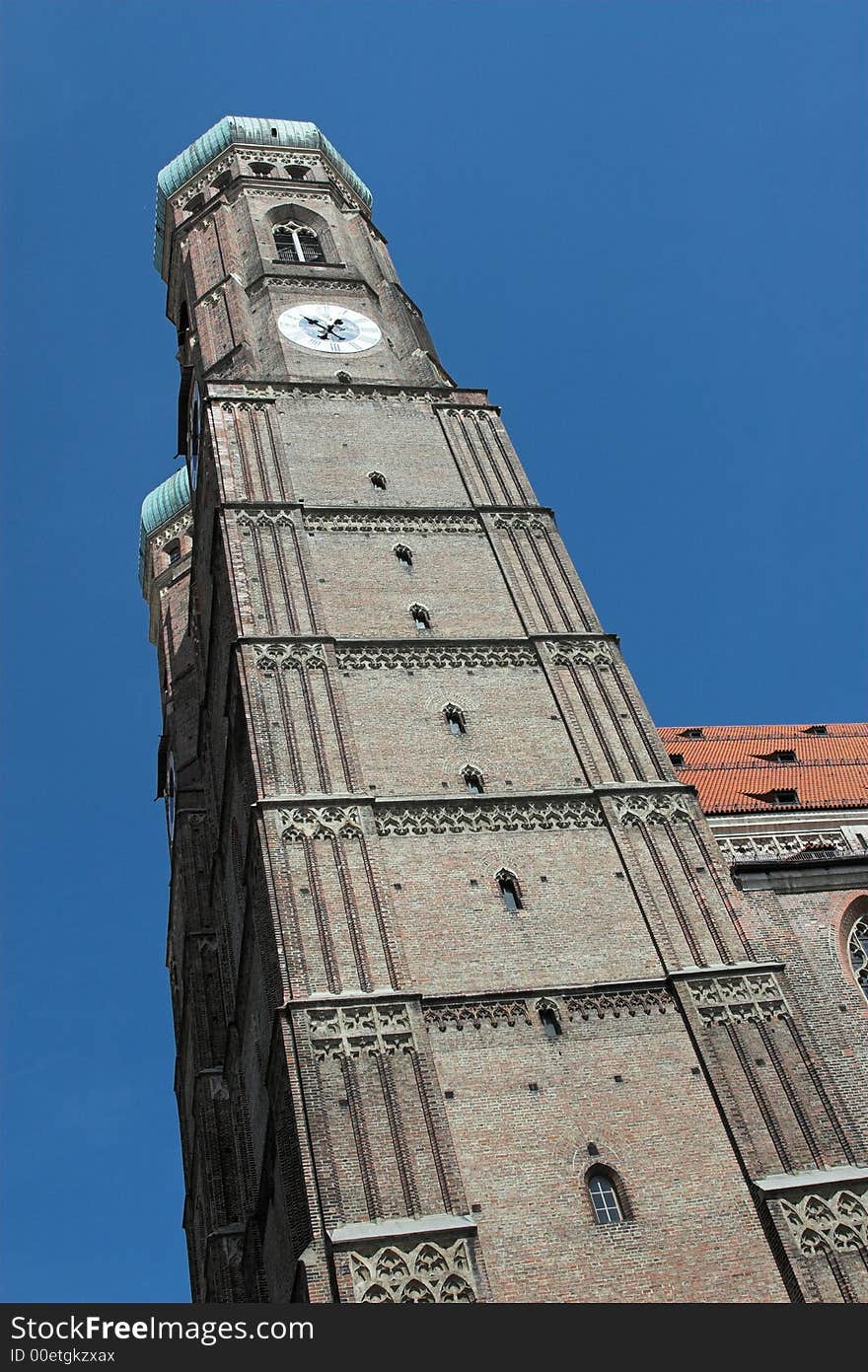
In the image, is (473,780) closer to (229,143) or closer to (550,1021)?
(550,1021)

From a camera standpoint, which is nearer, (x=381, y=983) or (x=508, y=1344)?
(x=508, y=1344)

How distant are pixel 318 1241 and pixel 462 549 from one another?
12.7m

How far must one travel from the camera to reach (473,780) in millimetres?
21062

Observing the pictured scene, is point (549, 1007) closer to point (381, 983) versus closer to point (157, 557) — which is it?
point (381, 983)

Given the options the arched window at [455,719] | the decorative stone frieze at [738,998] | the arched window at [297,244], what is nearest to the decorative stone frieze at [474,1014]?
the decorative stone frieze at [738,998]

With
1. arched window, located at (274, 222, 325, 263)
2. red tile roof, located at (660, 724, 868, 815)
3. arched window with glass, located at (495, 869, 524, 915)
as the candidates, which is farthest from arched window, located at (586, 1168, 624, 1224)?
arched window, located at (274, 222, 325, 263)

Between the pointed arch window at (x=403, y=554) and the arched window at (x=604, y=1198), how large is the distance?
1092 centimetres

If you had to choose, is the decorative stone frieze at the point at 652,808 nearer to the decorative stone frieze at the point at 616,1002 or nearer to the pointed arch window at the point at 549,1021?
the decorative stone frieze at the point at 616,1002

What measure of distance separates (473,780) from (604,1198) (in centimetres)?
635

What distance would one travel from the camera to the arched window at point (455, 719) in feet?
71.3

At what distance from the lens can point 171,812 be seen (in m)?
34.6

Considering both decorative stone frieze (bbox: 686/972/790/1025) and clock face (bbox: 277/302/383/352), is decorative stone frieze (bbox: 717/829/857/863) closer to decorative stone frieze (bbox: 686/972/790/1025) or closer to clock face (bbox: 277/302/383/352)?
decorative stone frieze (bbox: 686/972/790/1025)

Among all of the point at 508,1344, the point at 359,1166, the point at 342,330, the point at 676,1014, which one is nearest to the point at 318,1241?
the point at 359,1166

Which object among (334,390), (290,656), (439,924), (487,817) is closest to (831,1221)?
(439,924)
